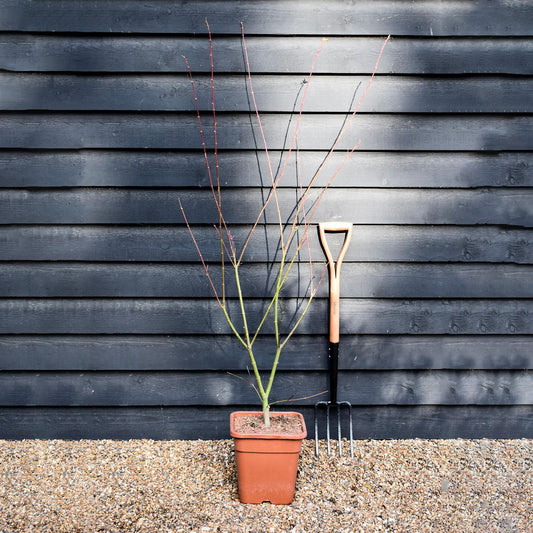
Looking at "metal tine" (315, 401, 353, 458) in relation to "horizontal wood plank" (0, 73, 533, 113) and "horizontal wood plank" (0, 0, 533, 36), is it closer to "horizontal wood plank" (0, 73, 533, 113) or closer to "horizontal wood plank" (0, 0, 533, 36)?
"horizontal wood plank" (0, 73, 533, 113)

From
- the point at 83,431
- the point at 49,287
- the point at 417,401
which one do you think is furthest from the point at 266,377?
the point at 49,287

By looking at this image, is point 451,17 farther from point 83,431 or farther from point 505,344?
point 83,431

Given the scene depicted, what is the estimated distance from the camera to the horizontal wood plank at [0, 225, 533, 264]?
2.24m

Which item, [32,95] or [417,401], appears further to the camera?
[417,401]

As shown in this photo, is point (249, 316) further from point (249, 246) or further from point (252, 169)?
point (252, 169)

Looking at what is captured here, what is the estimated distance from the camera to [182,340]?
2.29 metres

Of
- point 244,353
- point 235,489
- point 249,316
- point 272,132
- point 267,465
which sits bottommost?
point 235,489

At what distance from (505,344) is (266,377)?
1184 mm

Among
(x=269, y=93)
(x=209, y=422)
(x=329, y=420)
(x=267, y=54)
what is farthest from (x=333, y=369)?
(x=267, y=54)

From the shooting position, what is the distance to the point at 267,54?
219 cm

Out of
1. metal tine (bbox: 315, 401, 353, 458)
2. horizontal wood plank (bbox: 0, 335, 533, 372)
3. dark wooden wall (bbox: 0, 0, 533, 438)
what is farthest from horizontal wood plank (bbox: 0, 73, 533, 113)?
metal tine (bbox: 315, 401, 353, 458)

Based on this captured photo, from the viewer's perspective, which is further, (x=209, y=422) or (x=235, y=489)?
(x=209, y=422)

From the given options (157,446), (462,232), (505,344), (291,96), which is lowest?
(157,446)

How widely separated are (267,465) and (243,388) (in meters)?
0.52
